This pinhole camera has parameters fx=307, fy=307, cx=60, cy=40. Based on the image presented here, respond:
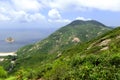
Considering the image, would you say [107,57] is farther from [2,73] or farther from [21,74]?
[2,73]

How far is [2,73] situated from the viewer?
2227 inches

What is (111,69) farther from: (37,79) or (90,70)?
(37,79)

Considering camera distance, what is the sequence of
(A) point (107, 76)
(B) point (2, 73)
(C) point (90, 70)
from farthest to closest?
(B) point (2, 73), (C) point (90, 70), (A) point (107, 76)

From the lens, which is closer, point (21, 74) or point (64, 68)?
point (64, 68)

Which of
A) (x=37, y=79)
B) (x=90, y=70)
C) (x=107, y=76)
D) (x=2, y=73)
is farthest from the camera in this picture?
(x=2, y=73)

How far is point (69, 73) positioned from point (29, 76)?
1269 cm

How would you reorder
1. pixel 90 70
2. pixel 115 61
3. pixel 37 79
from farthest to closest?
pixel 37 79 → pixel 115 61 → pixel 90 70

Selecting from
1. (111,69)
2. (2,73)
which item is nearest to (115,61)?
(111,69)

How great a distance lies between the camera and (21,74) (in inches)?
1714

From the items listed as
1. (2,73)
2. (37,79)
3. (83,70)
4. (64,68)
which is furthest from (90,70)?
(2,73)

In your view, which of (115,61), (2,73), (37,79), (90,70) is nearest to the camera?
(90,70)

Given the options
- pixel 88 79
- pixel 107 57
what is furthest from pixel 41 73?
pixel 88 79

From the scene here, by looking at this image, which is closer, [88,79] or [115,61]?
[88,79]

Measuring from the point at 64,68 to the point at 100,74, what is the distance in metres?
6.80
